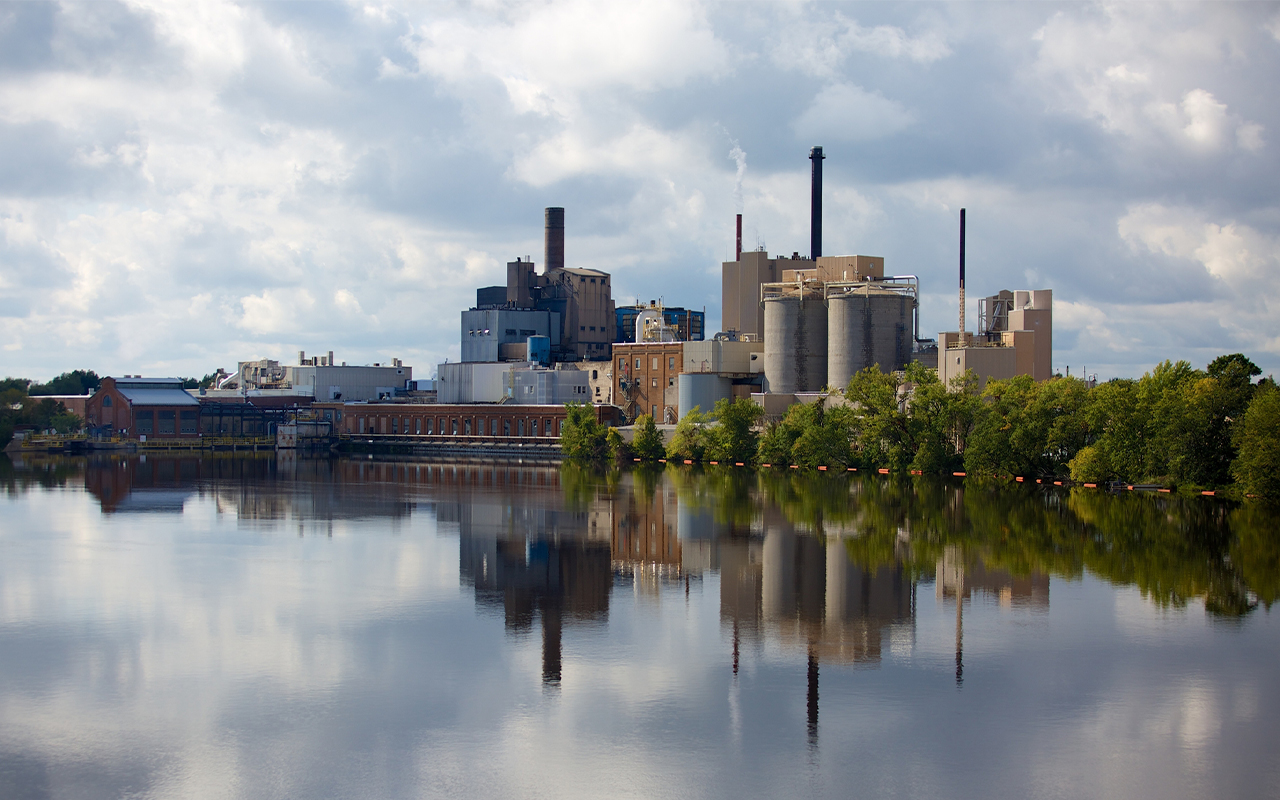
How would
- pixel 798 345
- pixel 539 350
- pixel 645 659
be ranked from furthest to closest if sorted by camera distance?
pixel 539 350 → pixel 798 345 → pixel 645 659

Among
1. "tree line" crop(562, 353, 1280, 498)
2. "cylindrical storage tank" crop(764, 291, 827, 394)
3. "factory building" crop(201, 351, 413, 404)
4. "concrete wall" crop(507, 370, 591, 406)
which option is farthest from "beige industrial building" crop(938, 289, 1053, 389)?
"factory building" crop(201, 351, 413, 404)

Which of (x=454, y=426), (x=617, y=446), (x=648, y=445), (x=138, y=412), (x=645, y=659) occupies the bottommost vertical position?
(x=645, y=659)

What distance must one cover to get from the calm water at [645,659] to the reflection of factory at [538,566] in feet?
0.49

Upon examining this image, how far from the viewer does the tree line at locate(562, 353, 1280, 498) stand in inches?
2154

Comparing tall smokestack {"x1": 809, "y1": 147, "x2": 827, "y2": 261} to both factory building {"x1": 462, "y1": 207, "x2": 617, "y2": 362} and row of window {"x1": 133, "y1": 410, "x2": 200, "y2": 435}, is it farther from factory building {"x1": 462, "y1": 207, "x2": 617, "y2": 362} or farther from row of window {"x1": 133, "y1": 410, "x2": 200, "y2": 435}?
row of window {"x1": 133, "y1": 410, "x2": 200, "y2": 435}

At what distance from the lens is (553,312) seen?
125m

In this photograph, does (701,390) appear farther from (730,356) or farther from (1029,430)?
(1029,430)

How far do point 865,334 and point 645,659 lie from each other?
6408 cm

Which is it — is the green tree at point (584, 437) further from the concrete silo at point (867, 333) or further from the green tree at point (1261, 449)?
the green tree at point (1261, 449)

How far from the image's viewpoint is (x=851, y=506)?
A: 5072 cm

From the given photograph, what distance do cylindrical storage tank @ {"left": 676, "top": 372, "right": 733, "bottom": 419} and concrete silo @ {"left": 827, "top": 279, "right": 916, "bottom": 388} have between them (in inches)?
411

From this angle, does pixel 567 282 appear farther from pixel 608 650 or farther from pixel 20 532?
pixel 608 650

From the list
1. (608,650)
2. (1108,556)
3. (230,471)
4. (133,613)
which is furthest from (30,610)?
(230,471)

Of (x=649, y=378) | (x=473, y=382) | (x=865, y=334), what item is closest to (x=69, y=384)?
(x=473, y=382)
